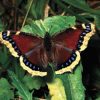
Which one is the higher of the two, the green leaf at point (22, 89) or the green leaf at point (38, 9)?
the green leaf at point (38, 9)

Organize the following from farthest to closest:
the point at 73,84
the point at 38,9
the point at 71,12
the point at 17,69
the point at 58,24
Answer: the point at 38,9 → the point at 71,12 → the point at 17,69 → the point at 58,24 → the point at 73,84

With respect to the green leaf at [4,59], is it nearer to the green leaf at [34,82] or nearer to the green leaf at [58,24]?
the green leaf at [34,82]

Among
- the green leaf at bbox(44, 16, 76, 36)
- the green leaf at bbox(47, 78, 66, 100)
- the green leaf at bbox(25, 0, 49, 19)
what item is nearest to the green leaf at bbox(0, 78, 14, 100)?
the green leaf at bbox(47, 78, 66, 100)

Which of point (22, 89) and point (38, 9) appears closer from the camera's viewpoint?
point (22, 89)

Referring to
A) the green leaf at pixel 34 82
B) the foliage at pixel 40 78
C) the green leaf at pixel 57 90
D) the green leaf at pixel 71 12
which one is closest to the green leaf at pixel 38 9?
the foliage at pixel 40 78

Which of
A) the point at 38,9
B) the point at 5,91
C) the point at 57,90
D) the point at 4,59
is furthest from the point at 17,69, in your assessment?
the point at 38,9

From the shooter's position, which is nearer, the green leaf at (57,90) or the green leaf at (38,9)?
the green leaf at (57,90)

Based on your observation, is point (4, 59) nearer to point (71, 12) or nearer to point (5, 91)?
point (5, 91)
